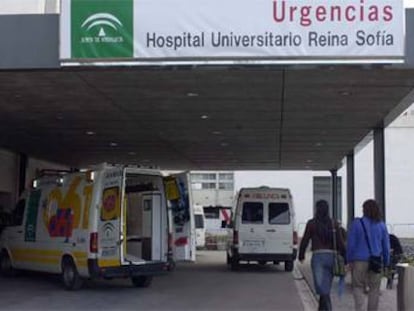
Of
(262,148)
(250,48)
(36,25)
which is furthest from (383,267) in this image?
(262,148)

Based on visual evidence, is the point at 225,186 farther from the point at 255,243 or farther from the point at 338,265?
the point at 338,265

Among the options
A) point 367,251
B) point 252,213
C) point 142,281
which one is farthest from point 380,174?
point 367,251

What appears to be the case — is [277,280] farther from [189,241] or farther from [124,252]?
[124,252]

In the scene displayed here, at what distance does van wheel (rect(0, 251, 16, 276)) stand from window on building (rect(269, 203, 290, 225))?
7.52 meters

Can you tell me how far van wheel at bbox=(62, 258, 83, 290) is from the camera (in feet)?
55.6

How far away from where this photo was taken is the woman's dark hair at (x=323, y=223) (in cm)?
1174

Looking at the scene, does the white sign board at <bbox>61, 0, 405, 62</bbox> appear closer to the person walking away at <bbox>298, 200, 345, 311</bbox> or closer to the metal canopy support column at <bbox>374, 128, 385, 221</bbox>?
the person walking away at <bbox>298, 200, 345, 311</bbox>

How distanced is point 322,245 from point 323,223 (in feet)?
1.05

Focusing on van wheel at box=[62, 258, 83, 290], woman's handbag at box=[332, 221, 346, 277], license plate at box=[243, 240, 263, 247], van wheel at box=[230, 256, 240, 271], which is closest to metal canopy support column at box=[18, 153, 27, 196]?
van wheel at box=[230, 256, 240, 271]

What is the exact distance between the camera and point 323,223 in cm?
1177

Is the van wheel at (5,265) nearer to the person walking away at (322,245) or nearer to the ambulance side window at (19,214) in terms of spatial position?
the ambulance side window at (19,214)

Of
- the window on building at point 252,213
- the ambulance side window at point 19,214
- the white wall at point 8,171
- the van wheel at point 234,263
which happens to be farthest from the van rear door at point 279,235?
the white wall at point 8,171

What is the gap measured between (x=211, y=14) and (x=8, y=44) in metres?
3.21

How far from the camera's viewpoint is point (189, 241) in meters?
17.7
